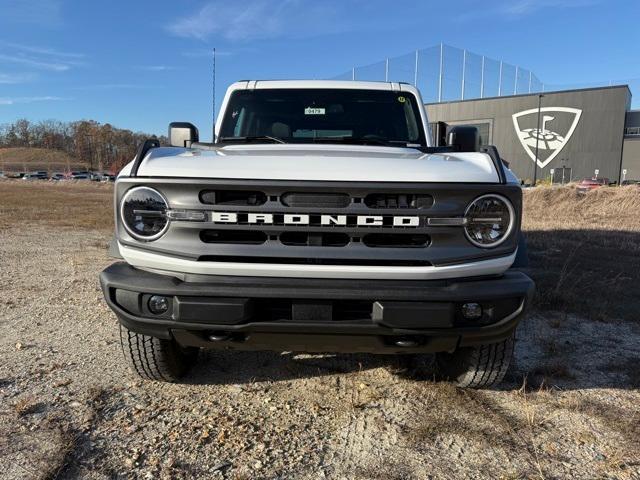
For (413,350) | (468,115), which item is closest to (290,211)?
(413,350)

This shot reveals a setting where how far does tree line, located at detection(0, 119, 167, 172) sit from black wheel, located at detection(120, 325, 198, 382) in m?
109

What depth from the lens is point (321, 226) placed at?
252 centimetres

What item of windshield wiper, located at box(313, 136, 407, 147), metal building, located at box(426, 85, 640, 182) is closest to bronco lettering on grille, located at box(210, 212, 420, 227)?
windshield wiper, located at box(313, 136, 407, 147)

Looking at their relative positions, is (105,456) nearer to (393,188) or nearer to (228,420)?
(228,420)

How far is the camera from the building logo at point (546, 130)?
189 ft

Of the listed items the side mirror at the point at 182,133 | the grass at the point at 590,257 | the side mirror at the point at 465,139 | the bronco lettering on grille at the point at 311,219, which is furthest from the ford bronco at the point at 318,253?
the grass at the point at 590,257

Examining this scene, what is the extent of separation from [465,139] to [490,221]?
1181mm

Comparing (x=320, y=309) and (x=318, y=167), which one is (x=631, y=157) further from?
(x=320, y=309)

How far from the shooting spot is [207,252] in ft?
8.30

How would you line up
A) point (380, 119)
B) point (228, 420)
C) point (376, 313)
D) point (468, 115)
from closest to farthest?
point (376, 313) → point (228, 420) → point (380, 119) → point (468, 115)

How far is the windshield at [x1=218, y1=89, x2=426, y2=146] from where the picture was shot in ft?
13.8

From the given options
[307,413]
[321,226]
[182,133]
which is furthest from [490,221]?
[182,133]

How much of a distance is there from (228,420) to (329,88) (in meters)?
2.87

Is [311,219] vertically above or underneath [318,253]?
above
